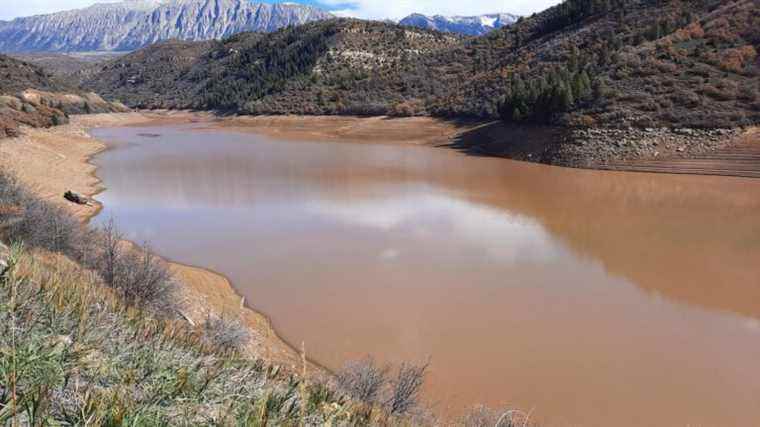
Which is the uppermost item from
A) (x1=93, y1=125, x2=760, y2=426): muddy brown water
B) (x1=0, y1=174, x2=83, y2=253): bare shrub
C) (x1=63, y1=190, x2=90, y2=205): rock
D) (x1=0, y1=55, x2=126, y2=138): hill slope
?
(x1=0, y1=55, x2=126, y2=138): hill slope

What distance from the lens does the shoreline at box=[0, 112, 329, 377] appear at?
8625 mm

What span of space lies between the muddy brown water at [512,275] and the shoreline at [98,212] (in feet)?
1.32

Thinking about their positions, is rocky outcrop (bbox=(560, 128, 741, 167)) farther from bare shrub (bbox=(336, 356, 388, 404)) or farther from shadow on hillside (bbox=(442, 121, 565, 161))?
bare shrub (bbox=(336, 356, 388, 404))

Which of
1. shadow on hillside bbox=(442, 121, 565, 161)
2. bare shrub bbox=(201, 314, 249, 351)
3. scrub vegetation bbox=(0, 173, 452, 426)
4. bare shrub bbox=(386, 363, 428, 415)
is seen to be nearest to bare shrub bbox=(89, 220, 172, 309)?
bare shrub bbox=(201, 314, 249, 351)

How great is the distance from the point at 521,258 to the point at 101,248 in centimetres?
1074

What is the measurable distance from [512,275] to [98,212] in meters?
16.2

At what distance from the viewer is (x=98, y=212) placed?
1894 centimetres

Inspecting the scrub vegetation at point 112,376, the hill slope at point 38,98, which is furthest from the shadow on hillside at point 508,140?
the hill slope at point 38,98

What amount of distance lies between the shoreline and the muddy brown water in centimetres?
40

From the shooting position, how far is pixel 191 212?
1917 cm

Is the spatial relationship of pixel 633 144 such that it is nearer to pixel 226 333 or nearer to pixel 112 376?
pixel 226 333

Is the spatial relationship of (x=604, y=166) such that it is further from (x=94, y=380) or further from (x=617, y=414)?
(x=94, y=380)

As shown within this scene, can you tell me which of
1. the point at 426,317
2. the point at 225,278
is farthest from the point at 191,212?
the point at 426,317

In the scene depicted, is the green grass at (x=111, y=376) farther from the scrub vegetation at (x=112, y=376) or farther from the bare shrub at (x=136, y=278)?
the bare shrub at (x=136, y=278)
